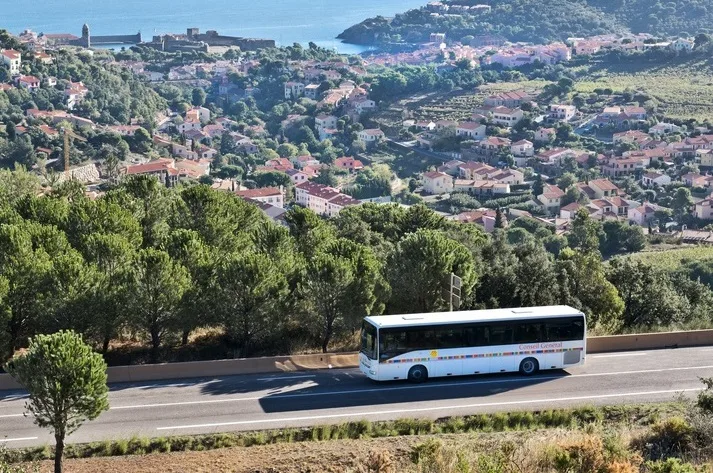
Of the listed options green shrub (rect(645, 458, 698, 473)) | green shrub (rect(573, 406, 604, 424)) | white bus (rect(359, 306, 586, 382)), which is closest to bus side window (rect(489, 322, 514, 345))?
white bus (rect(359, 306, 586, 382))

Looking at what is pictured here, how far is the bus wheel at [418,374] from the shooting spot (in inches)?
754

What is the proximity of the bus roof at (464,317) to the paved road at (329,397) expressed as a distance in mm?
1229

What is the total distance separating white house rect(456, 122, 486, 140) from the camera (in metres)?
113

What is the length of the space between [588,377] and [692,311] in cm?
970

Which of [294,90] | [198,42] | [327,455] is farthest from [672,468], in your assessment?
[198,42]

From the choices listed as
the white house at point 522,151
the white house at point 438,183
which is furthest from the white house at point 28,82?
the white house at point 522,151

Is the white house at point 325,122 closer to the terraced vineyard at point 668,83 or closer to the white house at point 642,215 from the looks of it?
the terraced vineyard at point 668,83

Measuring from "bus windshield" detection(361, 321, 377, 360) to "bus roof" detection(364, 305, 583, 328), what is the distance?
12 centimetres

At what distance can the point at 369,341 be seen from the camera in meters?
19.2

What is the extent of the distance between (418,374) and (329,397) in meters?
1.88

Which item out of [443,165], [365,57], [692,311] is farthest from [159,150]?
[365,57]

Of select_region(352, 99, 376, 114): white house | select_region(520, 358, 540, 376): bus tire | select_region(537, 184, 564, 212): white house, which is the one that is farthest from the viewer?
select_region(352, 99, 376, 114): white house

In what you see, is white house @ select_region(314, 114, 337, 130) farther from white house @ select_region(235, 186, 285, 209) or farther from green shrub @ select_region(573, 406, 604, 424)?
green shrub @ select_region(573, 406, 604, 424)

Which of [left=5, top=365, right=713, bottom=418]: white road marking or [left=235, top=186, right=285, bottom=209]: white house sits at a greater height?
[left=235, top=186, right=285, bottom=209]: white house
